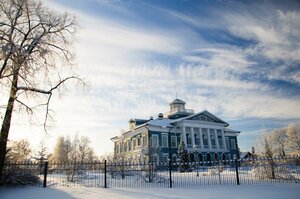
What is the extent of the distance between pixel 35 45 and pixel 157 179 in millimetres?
11478

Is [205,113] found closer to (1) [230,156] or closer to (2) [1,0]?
(1) [230,156]

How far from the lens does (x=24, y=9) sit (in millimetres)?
13359

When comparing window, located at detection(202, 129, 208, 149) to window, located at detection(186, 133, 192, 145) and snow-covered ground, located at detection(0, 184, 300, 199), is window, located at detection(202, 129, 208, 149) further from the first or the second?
snow-covered ground, located at detection(0, 184, 300, 199)

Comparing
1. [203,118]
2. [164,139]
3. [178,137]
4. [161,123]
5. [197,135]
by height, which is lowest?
[164,139]

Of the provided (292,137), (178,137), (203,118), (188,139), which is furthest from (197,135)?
(292,137)

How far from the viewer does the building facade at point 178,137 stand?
37.3m

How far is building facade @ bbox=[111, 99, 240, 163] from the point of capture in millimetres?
37312

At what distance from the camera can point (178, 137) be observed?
3984 cm

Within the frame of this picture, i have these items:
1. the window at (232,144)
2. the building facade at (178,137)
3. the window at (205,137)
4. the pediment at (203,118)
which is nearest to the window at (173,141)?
the building facade at (178,137)

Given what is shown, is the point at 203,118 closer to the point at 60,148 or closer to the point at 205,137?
the point at 205,137

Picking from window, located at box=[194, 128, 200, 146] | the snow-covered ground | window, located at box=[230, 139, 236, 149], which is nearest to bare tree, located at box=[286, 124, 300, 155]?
window, located at box=[230, 139, 236, 149]

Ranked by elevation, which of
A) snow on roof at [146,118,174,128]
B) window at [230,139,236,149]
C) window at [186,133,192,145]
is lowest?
window at [230,139,236,149]

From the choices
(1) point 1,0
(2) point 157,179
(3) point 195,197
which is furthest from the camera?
(2) point 157,179

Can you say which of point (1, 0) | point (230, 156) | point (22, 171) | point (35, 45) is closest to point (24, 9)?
point (1, 0)
